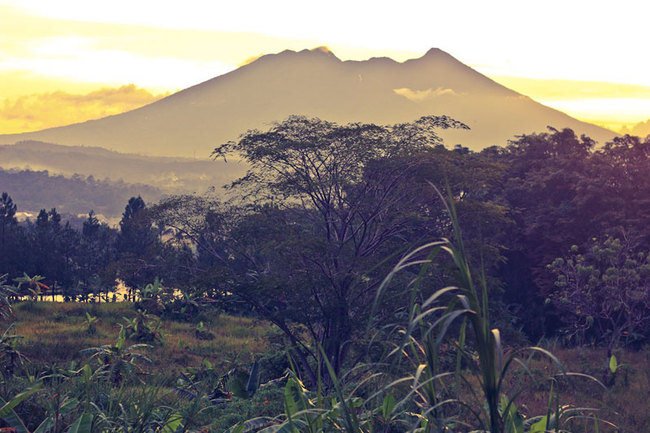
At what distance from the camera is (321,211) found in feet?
75.4

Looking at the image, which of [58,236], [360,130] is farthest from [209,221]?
[58,236]

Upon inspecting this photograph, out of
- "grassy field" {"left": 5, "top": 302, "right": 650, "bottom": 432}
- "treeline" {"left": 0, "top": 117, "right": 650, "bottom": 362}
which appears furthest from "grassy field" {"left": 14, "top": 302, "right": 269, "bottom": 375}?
"treeline" {"left": 0, "top": 117, "right": 650, "bottom": 362}

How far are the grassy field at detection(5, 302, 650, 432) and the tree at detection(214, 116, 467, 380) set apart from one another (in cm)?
353

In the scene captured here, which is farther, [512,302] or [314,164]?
[512,302]

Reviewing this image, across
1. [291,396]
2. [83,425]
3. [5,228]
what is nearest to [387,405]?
[291,396]

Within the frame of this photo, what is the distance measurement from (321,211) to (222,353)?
1105 centimetres

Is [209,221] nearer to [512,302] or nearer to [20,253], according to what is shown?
[512,302]

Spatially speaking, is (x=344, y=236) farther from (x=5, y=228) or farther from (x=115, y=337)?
(x=5, y=228)

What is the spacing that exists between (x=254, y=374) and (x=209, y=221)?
648 cm

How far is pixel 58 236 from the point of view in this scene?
191 feet

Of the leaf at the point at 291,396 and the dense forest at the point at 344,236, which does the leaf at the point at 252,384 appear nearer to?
the dense forest at the point at 344,236

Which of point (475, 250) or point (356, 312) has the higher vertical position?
point (475, 250)

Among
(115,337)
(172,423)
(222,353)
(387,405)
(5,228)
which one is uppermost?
(387,405)

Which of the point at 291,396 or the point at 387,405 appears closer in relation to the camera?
the point at 387,405
